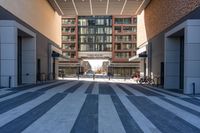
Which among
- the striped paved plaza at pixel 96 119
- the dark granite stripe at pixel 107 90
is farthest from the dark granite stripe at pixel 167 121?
the dark granite stripe at pixel 107 90

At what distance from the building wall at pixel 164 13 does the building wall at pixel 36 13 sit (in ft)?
46.4

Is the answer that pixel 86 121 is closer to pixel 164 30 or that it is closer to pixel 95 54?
pixel 164 30

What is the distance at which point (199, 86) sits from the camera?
20062 mm

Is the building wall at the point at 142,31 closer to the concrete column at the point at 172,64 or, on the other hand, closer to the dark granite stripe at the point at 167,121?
the concrete column at the point at 172,64

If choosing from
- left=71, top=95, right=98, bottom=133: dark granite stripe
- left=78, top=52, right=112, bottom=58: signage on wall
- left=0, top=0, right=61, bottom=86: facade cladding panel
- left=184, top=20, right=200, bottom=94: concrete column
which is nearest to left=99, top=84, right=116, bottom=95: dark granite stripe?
left=184, top=20, right=200, bottom=94: concrete column

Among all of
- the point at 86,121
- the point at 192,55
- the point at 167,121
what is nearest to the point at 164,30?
the point at 192,55

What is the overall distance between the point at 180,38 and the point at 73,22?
73.0 meters

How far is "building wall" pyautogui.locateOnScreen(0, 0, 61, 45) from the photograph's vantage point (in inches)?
966

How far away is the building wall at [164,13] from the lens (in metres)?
21.4

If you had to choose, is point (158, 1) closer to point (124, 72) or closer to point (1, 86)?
point (1, 86)

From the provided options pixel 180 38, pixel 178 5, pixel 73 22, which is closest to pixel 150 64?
pixel 180 38

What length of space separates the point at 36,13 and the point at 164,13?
14941 millimetres

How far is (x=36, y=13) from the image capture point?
1309 inches

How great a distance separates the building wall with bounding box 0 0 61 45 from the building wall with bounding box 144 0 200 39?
557 inches
